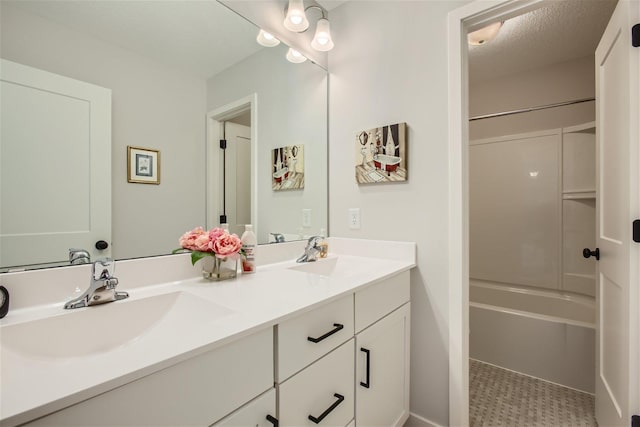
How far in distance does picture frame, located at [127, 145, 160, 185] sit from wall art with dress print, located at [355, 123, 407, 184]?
1.00m

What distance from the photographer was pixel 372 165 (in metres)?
1.56

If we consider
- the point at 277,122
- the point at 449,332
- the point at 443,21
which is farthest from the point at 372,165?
the point at 449,332

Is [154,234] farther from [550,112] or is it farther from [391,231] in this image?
[550,112]

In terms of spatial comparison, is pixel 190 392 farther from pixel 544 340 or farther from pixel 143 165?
pixel 544 340

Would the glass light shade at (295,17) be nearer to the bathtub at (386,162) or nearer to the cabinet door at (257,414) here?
the bathtub at (386,162)

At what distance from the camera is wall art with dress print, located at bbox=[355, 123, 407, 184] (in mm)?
1444

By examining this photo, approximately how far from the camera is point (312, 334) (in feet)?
2.67

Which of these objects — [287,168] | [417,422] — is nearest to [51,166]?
[287,168]

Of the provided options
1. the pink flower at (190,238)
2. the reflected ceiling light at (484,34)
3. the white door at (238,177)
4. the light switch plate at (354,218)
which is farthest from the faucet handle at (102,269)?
the reflected ceiling light at (484,34)

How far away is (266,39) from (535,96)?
2504mm

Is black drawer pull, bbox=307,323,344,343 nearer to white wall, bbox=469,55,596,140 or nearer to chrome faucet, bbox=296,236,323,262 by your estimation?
chrome faucet, bbox=296,236,323,262

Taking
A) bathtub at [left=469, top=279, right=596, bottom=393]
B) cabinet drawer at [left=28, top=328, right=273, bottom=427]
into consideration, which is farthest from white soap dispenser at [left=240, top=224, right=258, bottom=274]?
bathtub at [left=469, top=279, right=596, bottom=393]

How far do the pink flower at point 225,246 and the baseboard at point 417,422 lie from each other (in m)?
1.22

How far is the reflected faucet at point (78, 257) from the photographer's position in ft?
2.77
